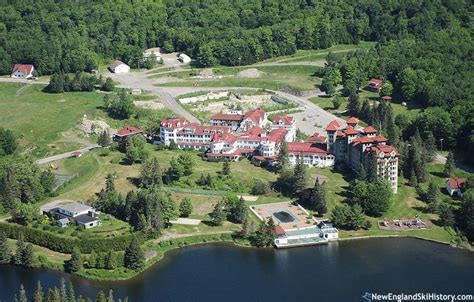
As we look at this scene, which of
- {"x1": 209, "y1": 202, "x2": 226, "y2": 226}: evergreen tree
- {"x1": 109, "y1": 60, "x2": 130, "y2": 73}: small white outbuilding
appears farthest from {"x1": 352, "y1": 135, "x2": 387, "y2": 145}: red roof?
{"x1": 109, "y1": 60, "x2": 130, "y2": 73}: small white outbuilding

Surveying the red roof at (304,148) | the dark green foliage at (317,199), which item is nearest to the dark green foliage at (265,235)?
the dark green foliage at (317,199)

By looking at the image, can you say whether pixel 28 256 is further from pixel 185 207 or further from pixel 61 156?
pixel 61 156

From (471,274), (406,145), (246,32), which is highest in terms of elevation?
(246,32)

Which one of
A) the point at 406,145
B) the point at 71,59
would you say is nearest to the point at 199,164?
the point at 406,145

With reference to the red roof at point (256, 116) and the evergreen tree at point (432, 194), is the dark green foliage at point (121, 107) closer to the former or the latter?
the red roof at point (256, 116)

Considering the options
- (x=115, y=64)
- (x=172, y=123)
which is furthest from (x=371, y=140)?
(x=115, y=64)

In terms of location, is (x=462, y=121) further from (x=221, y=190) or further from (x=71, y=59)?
(x=71, y=59)
